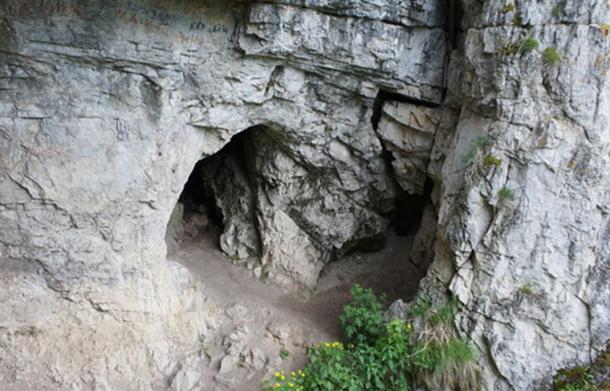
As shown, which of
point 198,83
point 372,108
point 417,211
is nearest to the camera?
point 198,83

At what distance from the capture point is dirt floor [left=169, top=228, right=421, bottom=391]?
24.4 ft

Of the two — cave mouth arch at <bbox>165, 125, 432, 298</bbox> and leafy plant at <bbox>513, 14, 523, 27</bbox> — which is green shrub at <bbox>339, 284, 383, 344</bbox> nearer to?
cave mouth arch at <bbox>165, 125, 432, 298</bbox>

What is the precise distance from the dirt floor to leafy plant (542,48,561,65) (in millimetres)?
4363

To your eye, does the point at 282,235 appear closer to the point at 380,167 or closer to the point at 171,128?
the point at 380,167

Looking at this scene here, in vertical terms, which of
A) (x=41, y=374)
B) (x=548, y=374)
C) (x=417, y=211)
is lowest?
(x=41, y=374)

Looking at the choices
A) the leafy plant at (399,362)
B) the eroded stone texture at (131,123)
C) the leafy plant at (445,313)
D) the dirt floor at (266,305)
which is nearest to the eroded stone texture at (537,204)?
the leafy plant at (445,313)

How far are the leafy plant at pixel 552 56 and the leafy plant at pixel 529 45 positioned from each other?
5.5 inches

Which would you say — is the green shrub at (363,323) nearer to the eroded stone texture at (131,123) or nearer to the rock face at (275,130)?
the rock face at (275,130)

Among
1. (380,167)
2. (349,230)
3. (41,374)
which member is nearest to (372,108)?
(380,167)

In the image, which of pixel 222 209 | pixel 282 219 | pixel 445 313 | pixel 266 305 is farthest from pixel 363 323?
pixel 222 209

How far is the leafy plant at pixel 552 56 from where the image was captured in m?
6.00

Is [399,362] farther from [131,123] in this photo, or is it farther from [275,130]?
[131,123]

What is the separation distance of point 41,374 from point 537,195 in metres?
6.39

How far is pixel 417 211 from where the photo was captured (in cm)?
998
